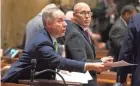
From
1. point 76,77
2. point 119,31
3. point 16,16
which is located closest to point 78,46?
point 76,77

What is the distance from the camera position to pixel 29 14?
1036 cm

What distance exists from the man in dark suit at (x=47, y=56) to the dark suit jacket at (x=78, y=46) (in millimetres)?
351

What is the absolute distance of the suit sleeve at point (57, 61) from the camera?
3758mm

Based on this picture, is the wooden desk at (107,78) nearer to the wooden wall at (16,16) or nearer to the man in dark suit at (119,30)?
the man in dark suit at (119,30)

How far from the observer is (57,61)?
3.76 metres

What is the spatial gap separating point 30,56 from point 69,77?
0.41m

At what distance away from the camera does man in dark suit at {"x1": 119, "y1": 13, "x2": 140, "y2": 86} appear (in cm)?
393

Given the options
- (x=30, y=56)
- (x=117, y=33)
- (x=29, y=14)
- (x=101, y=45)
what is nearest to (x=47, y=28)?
(x=30, y=56)

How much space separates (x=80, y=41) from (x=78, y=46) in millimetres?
57

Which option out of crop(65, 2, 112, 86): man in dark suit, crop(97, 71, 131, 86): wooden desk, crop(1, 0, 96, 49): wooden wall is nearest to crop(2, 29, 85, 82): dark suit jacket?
crop(65, 2, 112, 86): man in dark suit

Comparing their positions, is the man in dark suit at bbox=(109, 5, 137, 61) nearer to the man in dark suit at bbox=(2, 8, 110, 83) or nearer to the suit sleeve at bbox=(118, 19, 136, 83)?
the suit sleeve at bbox=(118, 19, 136, 83)

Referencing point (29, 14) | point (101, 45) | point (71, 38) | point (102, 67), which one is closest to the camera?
point (102, 67)

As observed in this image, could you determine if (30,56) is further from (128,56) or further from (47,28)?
(128,56)

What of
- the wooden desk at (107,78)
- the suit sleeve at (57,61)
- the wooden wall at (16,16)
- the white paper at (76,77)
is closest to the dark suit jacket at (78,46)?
the white paper at (76,77)
